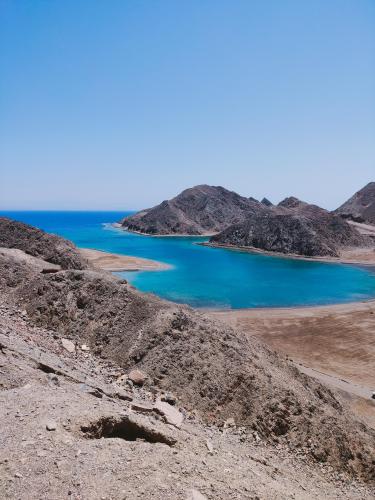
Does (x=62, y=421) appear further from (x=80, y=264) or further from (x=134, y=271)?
(x=134, y=271)

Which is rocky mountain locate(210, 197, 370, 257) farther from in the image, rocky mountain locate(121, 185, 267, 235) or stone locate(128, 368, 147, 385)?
stone locate(128, 368, 147, 385)

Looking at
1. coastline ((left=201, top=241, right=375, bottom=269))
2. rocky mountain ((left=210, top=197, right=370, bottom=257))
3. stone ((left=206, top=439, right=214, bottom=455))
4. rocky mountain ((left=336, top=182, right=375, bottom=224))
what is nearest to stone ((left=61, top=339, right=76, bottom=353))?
stone ((left=206, top=439, right=214, bottom=455))

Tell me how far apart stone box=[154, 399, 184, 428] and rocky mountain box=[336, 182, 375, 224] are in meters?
135

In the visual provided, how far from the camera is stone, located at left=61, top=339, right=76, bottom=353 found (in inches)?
592

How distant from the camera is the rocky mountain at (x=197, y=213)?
146 m

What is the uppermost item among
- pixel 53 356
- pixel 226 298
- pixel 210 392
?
pixel 53 356

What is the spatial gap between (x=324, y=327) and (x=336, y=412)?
906 inches

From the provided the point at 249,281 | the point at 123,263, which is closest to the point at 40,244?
the point at 249,281

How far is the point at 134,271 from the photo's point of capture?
214ft

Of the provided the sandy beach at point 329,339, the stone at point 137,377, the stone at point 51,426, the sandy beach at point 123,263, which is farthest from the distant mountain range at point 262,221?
the stone at point 51,426

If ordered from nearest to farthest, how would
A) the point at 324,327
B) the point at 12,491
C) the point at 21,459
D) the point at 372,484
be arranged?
1. the point at 12,491
2. the point at 21,459
3. the point at 372,484
4. the point at 324,327

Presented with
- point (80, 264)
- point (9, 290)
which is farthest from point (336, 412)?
point (80, 264)

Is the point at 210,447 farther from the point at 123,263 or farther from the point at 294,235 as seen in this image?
the point at 294,235

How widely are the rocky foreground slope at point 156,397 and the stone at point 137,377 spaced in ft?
0.39
